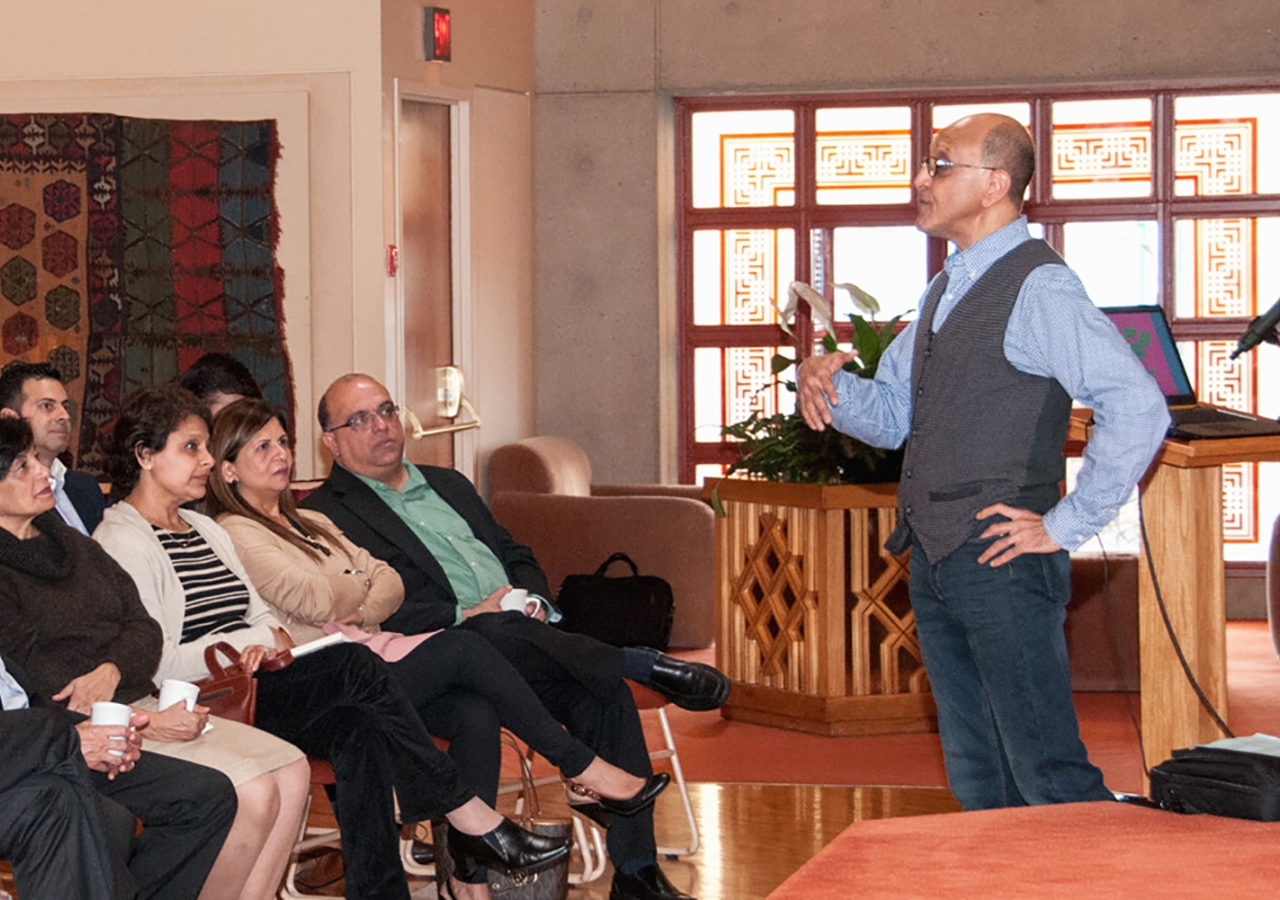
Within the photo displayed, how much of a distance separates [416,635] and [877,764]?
1.78 meters

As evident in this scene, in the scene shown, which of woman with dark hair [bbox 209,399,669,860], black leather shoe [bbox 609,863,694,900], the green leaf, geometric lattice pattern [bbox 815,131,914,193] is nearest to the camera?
woman with dark hair [bbox 209,399,669,860]

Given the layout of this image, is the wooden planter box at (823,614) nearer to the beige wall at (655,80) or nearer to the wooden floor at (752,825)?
the wooden floor at (752,825)

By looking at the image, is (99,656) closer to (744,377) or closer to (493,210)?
(493,210)

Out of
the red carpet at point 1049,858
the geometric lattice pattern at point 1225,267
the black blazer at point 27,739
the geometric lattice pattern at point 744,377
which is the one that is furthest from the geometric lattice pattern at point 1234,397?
the black blazer at point 27,739

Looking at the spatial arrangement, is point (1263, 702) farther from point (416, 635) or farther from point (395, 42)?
point (395, 42)

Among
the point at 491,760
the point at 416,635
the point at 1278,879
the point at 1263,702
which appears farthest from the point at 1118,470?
the point at 1263,702

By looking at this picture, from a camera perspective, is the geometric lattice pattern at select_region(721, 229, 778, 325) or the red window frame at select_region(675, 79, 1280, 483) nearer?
the red window frame at select_region(675, 79, 1280, 483)

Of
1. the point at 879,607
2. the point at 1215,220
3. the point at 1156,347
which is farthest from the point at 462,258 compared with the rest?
the point at 1156,347

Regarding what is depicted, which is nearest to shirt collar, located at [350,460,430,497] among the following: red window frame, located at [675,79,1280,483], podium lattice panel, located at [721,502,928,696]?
podium lattice panel, located at [721,502,928,696]

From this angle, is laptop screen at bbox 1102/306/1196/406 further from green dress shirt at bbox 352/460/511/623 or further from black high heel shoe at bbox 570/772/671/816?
green dress shirt at bbox 352/460/511/623

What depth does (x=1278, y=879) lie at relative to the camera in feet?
6.17

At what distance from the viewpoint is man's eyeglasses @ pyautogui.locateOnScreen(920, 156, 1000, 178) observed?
2.98m

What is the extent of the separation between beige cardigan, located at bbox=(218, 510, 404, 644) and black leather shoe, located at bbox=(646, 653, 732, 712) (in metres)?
0.68

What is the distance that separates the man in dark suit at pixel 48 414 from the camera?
3799 mm
